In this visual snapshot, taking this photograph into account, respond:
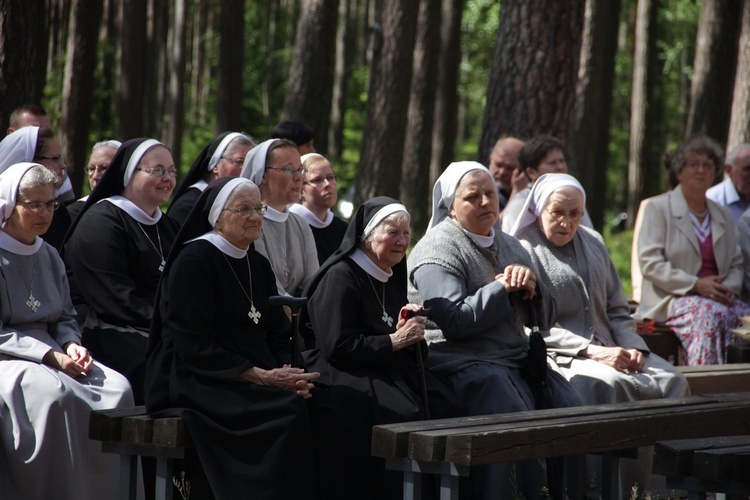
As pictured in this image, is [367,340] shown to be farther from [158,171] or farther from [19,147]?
[19,147]

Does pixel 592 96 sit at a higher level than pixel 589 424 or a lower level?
higher

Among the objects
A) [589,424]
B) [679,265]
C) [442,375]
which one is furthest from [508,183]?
[589,424]

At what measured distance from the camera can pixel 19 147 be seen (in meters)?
6.12

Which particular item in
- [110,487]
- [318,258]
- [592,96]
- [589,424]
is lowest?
[110,487]

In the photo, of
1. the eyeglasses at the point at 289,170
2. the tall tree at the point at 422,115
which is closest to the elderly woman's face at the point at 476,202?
the eyeglasses at the point at 289,170

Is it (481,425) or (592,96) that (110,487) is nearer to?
(481,425)

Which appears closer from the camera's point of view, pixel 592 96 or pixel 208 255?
pixel 208 255

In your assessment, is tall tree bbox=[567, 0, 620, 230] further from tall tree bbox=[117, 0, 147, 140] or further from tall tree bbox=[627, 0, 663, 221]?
tall tree bbox=[117, 0, 147, 140]

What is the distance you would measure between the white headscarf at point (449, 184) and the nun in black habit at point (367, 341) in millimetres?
577

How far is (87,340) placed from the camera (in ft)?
18.5

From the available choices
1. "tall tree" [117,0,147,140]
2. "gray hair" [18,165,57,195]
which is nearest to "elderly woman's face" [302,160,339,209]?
"gray hair" [18,165,57,195]

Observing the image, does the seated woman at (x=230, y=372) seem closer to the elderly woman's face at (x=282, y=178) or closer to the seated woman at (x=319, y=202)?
the elderly woman's face at (x=282, y=178)

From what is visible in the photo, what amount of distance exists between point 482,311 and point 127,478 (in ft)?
6.42

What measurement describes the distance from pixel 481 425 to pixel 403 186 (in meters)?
12.3
